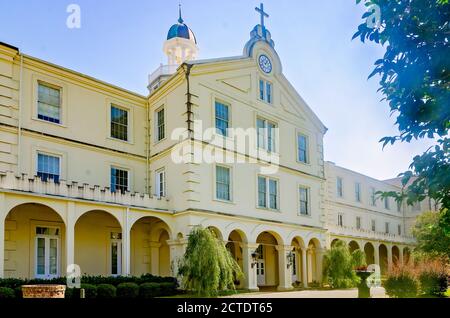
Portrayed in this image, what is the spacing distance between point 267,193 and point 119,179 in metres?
7.99

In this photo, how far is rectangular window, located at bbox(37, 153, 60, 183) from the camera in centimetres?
2025

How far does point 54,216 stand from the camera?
20.3m

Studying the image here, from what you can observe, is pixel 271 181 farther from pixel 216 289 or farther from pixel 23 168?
pixel 23 168

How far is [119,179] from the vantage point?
23.1 metres

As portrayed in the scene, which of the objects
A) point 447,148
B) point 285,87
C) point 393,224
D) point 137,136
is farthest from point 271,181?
point 393,224

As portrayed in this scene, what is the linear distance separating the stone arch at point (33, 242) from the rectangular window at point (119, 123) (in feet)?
17.4

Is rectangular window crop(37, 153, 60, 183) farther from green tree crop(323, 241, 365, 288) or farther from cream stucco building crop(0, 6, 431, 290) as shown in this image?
green tree crop(323, 241, 365, 288)

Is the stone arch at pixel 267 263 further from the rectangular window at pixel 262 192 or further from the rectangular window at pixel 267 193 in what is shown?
the rectangular window at pixel 262 192

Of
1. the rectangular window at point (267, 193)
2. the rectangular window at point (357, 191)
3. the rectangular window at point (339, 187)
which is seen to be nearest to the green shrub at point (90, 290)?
the rectangular window at point (267, 193)

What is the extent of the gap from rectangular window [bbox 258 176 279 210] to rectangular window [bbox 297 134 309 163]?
3.44 metres

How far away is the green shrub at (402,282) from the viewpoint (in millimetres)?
17719

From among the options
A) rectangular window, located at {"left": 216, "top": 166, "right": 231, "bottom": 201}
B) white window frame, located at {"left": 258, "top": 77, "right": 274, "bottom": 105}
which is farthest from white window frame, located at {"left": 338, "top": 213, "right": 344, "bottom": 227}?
rectangular window, located at {"left": 216, "top": 166, "right": 231, "bottom": 201}

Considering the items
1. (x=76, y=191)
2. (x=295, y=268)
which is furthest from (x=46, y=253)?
(x=295, y=268)

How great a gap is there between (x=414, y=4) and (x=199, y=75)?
17.3 metres
